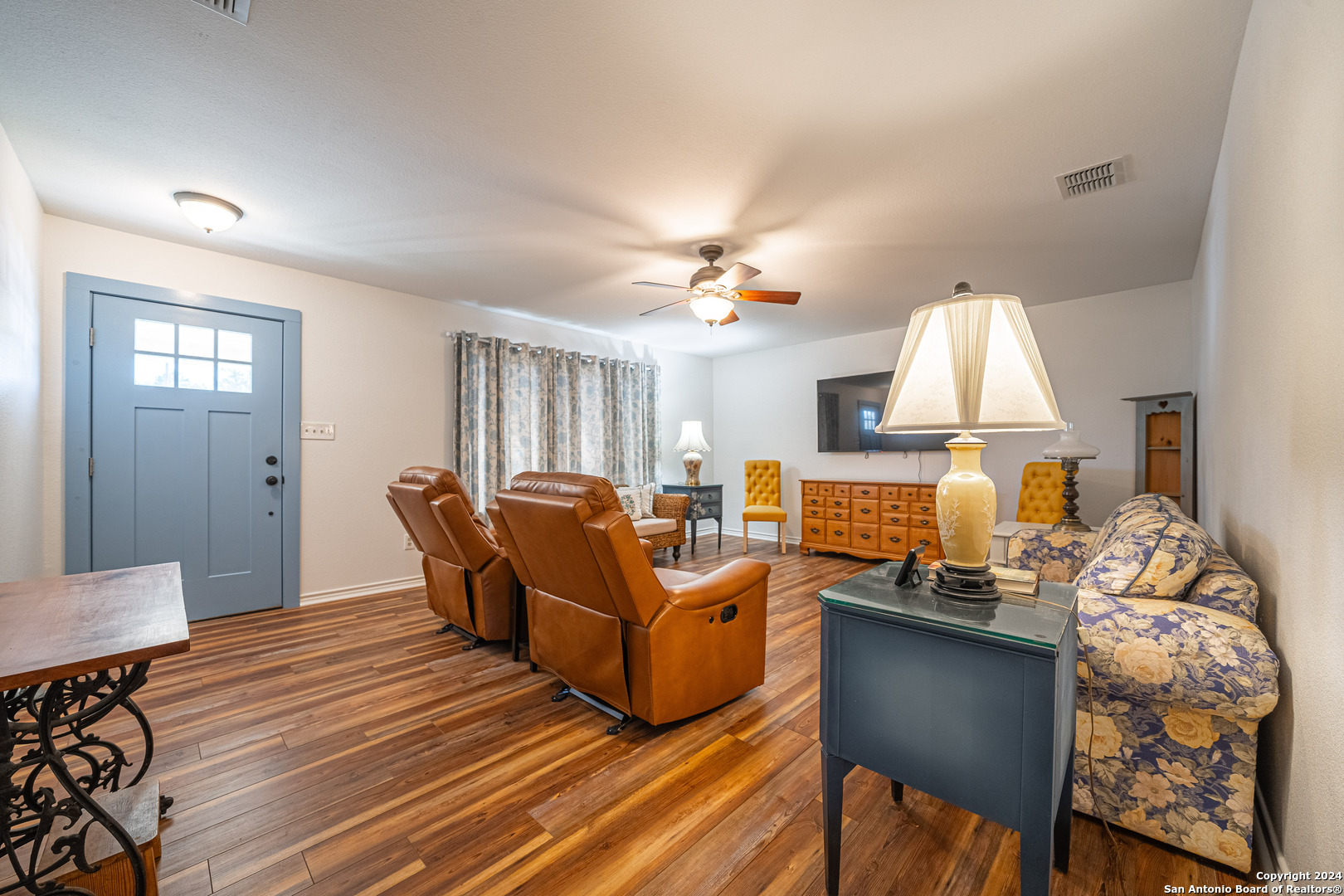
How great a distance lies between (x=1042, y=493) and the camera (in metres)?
4.28

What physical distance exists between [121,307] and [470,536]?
277 centimetres

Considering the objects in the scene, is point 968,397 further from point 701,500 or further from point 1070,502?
point 701,500

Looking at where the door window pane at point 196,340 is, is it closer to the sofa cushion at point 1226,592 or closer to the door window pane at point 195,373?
the door window pane at point 195,373

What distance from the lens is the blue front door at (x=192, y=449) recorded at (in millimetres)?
3201

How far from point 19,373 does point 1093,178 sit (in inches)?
208

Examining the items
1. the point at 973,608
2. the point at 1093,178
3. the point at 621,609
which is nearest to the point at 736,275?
the point at 1093,178

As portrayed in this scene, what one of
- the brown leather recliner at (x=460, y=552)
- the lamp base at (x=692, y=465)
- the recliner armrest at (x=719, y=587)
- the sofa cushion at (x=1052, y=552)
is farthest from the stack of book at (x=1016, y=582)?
the lamp base at (x=692, y=465)

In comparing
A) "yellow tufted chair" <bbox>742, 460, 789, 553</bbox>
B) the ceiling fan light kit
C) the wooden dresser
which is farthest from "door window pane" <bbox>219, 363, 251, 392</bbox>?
the wooden dresser

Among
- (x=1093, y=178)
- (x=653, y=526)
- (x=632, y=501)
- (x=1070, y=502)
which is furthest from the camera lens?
(x=632, y=501)

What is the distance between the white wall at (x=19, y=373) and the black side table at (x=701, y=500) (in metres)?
4.72

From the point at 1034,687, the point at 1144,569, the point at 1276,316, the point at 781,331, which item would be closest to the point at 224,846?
the point at 1034,687

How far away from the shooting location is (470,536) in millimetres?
2803

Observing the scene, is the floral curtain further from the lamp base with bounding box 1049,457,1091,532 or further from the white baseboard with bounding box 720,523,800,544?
the lamp base with bounding box 1049,457,1091,532

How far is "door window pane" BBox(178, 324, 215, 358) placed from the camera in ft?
11.3
